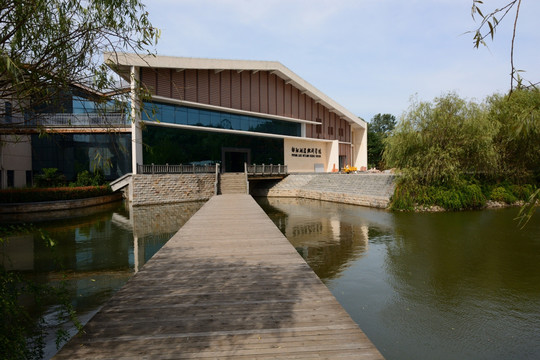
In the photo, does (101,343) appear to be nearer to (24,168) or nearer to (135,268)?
(135,268)

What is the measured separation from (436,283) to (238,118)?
24.2 metres

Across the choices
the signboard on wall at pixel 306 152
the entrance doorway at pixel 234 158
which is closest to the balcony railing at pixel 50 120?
the entrance doorway at pixel 234 158

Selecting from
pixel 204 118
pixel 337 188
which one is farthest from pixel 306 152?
pixel 204 118

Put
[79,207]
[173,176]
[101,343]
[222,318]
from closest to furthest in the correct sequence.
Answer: [101,343] < [222,318] < [79,207] < [173,176]

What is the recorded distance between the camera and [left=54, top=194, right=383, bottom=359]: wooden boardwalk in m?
2.92

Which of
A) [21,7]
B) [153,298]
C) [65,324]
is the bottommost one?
[65,324]

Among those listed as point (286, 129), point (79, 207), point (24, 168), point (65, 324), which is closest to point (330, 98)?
point (286, 129)

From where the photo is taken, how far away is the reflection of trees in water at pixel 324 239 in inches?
327

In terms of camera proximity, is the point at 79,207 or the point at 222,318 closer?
the point at 222,318

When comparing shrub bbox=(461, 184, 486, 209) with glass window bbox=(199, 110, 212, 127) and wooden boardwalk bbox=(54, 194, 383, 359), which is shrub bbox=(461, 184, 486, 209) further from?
glass window bbox=(199, 110, 212, 127)

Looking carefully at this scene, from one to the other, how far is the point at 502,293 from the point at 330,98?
1261 inches

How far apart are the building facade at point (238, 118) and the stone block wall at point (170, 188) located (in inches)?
63.9

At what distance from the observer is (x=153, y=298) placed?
165 inches

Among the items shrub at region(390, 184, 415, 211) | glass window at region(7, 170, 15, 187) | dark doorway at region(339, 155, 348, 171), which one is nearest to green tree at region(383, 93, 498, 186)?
shrub at region(390, 184, 415, 211)
